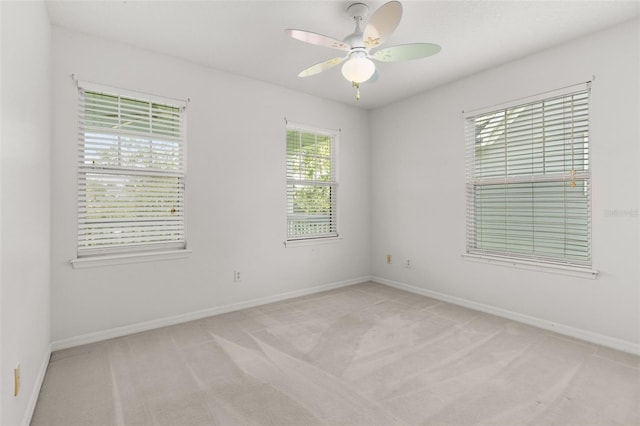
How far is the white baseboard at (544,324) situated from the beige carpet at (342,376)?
0.36ft

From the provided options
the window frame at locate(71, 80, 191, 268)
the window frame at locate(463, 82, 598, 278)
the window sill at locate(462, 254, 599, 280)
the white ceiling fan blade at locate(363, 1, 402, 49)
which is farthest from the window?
the white ceiling fan blade at locate(363, 1, 402, 49)

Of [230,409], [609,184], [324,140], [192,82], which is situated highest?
[192,82]

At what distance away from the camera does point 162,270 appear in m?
3.18

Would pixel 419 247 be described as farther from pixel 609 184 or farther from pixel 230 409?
pixel 230 409

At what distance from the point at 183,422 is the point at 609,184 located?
3.63 meters

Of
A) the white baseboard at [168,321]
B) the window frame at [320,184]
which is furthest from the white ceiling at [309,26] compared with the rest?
the white baseboard at [168,321]

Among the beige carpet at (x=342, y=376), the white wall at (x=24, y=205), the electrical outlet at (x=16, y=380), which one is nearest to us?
the white wall at (x=24, y=205)

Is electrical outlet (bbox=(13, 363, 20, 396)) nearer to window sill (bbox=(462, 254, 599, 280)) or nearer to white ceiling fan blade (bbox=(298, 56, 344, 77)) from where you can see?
white ceiling fan blade (bbox=(298, 56, 344, 77))

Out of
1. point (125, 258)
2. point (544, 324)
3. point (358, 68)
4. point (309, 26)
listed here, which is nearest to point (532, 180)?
point (544, 324)

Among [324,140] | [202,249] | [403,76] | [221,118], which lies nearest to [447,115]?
[403,76]

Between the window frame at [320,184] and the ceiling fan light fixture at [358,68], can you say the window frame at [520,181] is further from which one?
the ceiling fan light fixture at [358,68]

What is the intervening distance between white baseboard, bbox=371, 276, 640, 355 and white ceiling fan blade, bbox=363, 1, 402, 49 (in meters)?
2.98

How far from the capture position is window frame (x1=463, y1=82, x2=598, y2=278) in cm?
288

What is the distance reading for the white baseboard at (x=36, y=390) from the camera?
1.73 m
